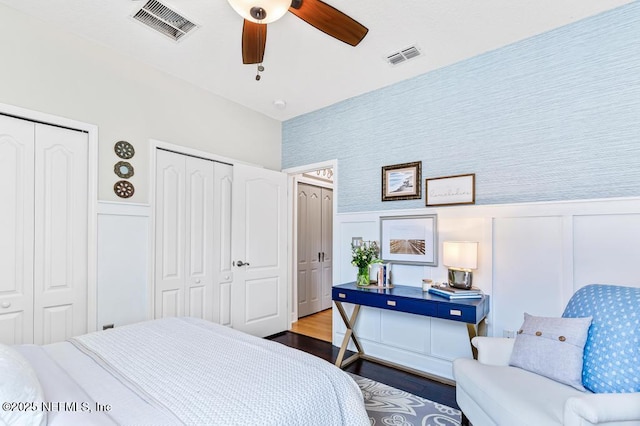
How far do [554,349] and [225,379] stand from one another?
1.74 meters

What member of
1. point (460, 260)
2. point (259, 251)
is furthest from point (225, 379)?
point (259, 251)

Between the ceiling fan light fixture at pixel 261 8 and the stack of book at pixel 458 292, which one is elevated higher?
the ceiling fan light fixture at pixel 261 8

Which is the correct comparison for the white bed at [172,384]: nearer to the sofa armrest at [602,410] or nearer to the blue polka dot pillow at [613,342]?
the sofa armrest at [602,410]

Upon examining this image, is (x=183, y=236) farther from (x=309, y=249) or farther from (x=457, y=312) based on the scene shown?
(x=457, y=312)

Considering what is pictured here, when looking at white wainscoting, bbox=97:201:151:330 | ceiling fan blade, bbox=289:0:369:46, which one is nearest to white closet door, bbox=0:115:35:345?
white wainscoting, bbox=97:201:151:330

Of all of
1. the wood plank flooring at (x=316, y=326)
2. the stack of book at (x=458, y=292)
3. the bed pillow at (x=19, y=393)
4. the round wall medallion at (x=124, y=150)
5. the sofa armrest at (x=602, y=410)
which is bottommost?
the wood plank flooring at (x=316, y=326)

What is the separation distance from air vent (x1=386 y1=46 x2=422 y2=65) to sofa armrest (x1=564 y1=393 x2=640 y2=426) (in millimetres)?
2546

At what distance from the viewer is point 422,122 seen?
303cm

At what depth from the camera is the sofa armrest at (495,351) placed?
194 centimetres

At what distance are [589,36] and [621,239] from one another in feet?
4.78

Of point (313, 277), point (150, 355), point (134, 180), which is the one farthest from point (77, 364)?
point (313, 277)

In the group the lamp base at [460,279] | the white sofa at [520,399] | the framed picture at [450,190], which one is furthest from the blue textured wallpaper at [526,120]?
the white sofa at [520,399]

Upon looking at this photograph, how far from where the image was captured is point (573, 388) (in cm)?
160

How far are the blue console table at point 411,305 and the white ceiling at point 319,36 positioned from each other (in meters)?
2.07
